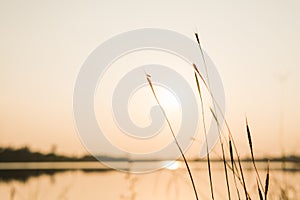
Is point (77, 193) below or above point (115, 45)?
below

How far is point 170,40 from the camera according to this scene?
2314 mm

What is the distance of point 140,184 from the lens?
7.73 ft

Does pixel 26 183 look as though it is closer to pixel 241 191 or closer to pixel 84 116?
pixel 84 116

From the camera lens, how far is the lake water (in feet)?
5.96

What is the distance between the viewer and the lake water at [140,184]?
182 centimetres

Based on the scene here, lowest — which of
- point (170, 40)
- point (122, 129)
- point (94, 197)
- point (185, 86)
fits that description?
point (94, 197)

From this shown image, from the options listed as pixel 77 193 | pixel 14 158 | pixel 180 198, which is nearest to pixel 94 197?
pixel 77 193

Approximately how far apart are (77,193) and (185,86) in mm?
915

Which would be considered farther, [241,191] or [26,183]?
[26,183]

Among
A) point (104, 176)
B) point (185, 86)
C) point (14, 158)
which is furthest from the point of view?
point (14, 158)

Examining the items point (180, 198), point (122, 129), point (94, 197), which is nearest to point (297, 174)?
point (180, 198)

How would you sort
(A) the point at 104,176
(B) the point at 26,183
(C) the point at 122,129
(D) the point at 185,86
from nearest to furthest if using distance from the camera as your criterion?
(D) the point at 185,86 → (C) the point at 122,129 → (B) the point at 26,183 → (A) the point at 104,176

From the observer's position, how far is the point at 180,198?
203 centimetres

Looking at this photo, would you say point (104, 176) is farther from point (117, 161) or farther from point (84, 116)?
point (84, 116)
